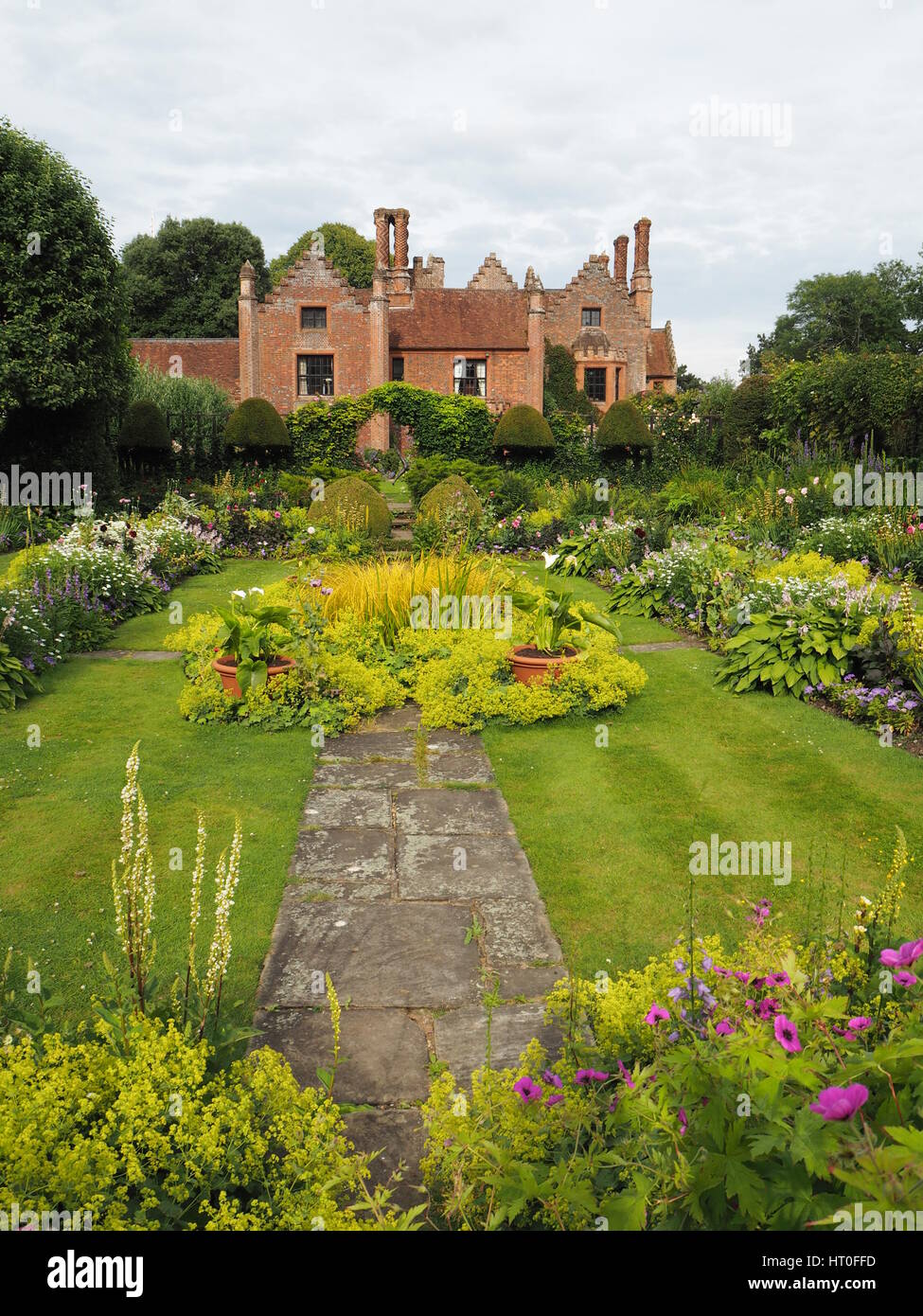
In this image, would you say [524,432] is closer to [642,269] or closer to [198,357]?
[198,357]

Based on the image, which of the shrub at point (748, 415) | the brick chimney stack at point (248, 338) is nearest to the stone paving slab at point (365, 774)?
the shrub at point (748, 415)

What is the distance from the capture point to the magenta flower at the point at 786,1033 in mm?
1739

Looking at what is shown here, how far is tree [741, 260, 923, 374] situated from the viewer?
55031mm

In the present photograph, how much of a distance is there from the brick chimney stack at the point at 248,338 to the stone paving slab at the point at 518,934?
30984 mm

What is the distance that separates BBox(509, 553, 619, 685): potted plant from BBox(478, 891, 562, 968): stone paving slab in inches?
120

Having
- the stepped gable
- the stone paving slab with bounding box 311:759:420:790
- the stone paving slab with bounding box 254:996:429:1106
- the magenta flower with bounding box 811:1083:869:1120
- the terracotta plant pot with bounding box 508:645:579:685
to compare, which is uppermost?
the stepped gable

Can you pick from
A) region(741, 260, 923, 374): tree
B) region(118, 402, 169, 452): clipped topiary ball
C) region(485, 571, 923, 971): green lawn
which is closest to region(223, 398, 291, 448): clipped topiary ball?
region(118, 402, 169, 452): clipped topiary ball

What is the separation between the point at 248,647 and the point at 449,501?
9.44m

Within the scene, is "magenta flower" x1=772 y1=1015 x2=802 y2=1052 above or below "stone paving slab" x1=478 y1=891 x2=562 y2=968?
above

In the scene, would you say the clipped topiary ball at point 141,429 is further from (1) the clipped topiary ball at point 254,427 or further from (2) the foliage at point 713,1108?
(2) the foliage at point 713,1108

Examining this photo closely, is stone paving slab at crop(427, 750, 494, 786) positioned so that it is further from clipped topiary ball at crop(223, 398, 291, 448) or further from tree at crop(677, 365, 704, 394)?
tree at crop(677, 365, 704, 394)

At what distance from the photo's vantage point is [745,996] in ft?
7.38

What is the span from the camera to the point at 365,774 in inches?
221
